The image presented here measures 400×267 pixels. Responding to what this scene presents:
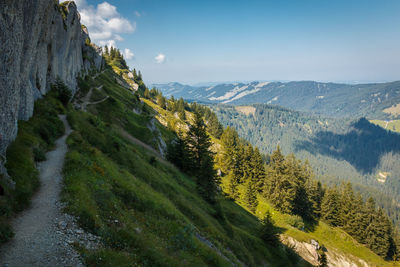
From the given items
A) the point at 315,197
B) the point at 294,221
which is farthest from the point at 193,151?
the point at 315,197

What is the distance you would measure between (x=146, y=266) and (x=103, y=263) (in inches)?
102

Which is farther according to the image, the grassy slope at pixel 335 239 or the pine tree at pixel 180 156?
the grassy slope at pixel 335 239

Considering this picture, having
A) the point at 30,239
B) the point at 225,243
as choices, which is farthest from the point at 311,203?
the point at 30,239

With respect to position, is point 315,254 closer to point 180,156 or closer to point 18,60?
point 180,156

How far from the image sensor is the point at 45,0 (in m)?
20.4

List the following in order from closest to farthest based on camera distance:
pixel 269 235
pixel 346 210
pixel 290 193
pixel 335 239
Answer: pixel 269 235
pixel 290 193
pixel 335 239
pixel 346 210

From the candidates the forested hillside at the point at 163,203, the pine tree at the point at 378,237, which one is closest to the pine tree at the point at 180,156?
the forested hillside at the point at 163,203

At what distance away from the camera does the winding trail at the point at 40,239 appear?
29.4 ft

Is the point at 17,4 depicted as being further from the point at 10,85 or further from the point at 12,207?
the point at 12,207

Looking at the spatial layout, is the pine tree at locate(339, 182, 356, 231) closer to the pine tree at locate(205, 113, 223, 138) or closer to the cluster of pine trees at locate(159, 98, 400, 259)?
the cluster of pine trees at locate(159, 98, 400, 259)

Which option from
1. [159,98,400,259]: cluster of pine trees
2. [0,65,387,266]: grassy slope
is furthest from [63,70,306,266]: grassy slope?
[159,98,400,259]: cluster of pine trees

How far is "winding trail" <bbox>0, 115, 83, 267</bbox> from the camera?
353 inches

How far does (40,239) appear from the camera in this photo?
1015 cm

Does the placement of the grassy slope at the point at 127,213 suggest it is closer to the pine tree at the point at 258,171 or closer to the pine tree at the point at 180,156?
the pine tree at the point at 180,156
